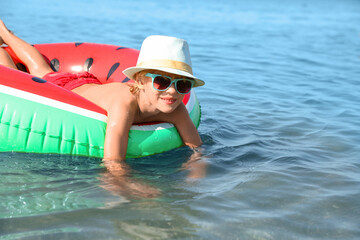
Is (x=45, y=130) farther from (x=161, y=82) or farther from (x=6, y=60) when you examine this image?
(x=6, y=60)

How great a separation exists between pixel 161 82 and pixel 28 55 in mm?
1793

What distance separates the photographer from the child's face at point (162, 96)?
127 inches

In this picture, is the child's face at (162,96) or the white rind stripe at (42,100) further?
the white rind stripe at (42,100)

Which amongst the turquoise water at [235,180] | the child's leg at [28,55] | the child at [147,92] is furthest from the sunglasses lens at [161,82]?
the child's leg at [28,55]

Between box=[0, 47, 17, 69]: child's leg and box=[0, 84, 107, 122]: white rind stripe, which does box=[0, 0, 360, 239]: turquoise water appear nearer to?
A: box=[0, 84, 107, 122]: white rind stripe

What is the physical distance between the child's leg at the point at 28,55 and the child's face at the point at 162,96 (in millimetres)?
1447

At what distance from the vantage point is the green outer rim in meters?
3.32

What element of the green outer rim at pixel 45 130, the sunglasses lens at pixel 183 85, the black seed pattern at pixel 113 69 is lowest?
the green outer rim at pixel 45 130

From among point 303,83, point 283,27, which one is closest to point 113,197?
point 303,83

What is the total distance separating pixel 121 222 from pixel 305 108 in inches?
142

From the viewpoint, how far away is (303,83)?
7.29 meters

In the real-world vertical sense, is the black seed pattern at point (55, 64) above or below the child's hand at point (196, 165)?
above

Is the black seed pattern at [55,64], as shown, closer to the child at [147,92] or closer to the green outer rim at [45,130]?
the child at [147,92]

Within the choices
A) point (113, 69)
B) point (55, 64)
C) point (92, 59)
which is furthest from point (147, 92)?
point (55, 64)
